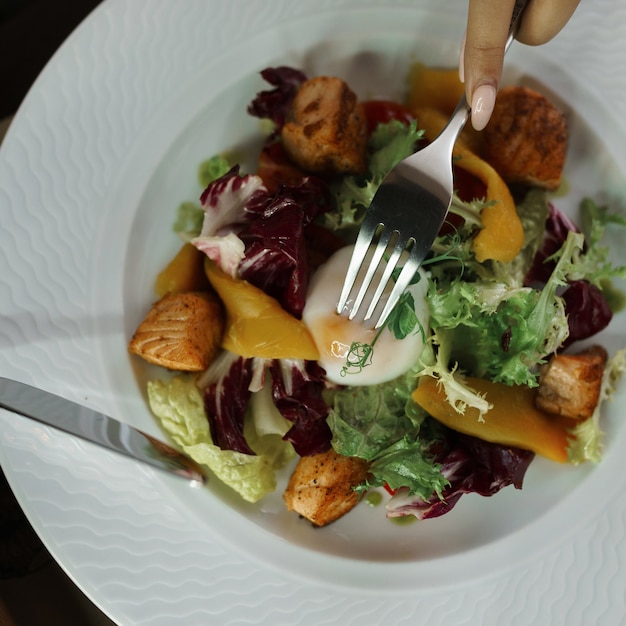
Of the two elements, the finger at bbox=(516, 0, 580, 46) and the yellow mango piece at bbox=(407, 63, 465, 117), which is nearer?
the finger at bbox=(516, 0, 580, 46)

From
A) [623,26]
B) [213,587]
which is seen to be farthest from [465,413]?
[623,26]

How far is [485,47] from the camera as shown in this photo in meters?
1.97

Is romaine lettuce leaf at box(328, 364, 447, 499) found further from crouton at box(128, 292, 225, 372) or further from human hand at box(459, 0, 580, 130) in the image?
human hand at box(459, 0, 580, 130)

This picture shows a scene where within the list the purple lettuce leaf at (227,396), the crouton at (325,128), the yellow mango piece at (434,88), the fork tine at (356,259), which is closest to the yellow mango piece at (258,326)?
the purple lettuce leaf at (227,396)

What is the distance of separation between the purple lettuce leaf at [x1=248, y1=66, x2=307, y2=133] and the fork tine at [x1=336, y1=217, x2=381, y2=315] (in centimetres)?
87

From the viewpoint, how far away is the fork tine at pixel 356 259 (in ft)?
7.63

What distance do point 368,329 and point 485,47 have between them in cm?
115

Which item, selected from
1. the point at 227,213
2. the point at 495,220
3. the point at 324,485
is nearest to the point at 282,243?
the point at 227,213

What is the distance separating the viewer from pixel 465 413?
101 inches

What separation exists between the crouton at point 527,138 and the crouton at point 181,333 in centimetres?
150

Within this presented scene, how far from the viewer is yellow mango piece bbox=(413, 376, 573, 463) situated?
8.47 ft

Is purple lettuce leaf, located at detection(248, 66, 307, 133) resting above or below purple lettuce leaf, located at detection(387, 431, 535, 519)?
above

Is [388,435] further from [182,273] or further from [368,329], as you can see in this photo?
[182,273]

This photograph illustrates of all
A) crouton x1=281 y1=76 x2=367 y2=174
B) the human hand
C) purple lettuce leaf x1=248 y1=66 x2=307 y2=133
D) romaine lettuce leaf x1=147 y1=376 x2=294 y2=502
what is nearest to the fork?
the human hand
